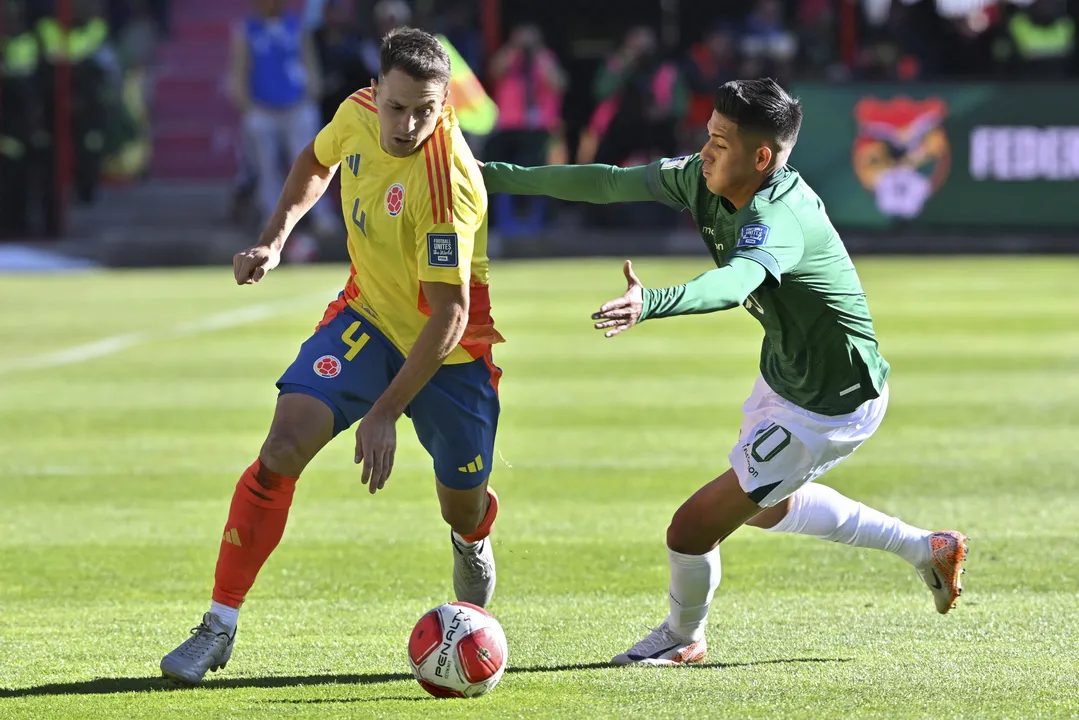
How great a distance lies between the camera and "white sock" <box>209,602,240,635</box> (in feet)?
17.9

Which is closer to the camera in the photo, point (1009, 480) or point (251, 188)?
point (1009, 480)

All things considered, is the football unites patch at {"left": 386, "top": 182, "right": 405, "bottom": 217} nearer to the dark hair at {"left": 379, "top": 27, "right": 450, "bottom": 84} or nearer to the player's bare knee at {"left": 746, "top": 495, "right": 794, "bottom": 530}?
the dark hair at {"left": 379, "top": 27, "right": 450, "bottom": 84}

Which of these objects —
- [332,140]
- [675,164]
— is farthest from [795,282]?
[332,140]

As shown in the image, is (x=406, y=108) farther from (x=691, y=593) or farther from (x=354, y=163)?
(x=691, y=593)

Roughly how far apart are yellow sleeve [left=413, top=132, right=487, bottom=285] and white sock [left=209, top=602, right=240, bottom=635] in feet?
3.87

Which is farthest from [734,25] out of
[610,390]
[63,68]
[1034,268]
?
[610,390]

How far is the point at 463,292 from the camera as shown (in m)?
5.42

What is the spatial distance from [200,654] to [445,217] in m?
1.52

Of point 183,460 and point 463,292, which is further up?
point 463,292

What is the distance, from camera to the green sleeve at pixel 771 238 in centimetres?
501

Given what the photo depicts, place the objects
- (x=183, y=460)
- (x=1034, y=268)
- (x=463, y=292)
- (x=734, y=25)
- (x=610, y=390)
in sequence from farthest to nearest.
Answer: (x=734, y=25), (x=1034, y=268), (x=610, y=390), (x=183, y=460), (x=463, y=292)

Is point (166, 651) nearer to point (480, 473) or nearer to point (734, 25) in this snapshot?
point (480, 473)

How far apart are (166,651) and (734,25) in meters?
19.2

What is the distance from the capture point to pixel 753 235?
5.07m
